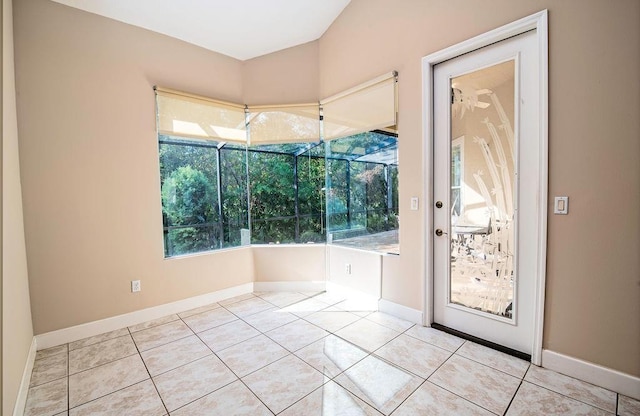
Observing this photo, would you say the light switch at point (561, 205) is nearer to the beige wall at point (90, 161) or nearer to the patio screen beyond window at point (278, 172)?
the patio screen beyond window at point (278, 172)

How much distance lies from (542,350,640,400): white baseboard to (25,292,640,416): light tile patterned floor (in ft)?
0.16

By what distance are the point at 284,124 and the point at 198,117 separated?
1.04m

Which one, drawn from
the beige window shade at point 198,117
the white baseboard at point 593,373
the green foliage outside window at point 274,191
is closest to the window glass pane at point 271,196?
the green foliage outside window at point 274,191

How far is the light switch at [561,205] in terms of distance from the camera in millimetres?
1976

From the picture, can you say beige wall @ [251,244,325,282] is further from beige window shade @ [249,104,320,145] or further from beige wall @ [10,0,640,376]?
beige window shade @ [249,104,320,145]

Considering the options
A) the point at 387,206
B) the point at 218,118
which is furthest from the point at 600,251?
the point at 218,118

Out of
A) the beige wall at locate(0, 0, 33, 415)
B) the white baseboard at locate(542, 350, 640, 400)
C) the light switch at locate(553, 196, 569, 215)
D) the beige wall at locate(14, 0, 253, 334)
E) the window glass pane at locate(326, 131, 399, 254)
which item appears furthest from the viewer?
the window glass pane at locate(326, 131, 399, 254)

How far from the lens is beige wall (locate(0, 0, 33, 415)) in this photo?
167 centimetres

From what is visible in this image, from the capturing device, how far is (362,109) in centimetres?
324

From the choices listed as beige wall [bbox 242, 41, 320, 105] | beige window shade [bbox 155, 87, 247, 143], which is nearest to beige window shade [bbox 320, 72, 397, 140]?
→ beige wall [bbox 242, 41, 320, 105]

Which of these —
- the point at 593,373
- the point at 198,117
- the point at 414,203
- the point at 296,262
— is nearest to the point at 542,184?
the point at 414,203

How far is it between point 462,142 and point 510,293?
4.32 feet

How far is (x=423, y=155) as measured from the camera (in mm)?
2715

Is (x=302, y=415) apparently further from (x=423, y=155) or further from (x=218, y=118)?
(x=218, y=118)
